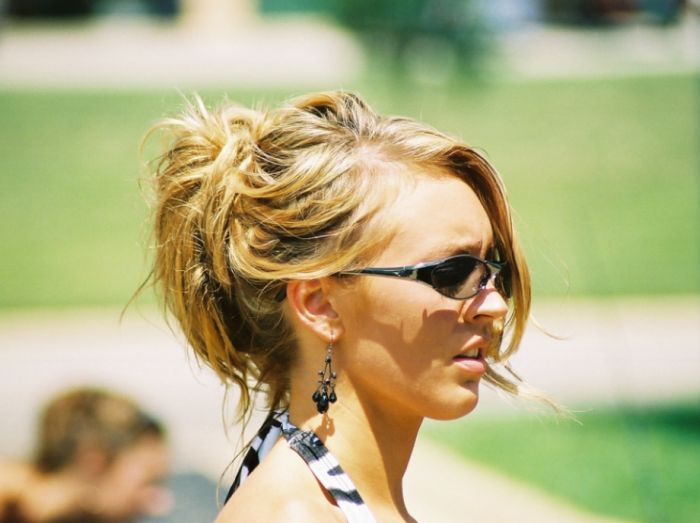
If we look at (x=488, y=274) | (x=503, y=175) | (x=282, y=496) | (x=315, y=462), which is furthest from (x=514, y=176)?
(x=282, y=496)

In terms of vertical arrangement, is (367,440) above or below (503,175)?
above

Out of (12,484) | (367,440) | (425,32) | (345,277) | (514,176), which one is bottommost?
(514,176)

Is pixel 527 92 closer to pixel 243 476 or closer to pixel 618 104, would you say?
pixel 618 104

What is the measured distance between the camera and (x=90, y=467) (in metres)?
4.66

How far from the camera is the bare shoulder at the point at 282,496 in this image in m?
1.75

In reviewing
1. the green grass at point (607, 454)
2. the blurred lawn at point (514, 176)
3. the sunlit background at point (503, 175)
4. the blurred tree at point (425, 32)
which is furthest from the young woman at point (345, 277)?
the blurred tree at point (425, 32)

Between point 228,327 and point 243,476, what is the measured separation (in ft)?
0.97

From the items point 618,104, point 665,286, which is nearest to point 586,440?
point 665,286

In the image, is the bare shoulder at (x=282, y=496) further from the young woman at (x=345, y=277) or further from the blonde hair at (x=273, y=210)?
the blonde hair at (x=273, y=210)

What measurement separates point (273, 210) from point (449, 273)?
340 millimetres

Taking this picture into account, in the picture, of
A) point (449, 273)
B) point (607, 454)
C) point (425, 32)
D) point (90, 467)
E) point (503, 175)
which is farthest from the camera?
point (425, 32)

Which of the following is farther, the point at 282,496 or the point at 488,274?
the point at 488,274

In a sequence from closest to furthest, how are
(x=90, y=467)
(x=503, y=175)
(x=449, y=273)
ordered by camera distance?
(x=449, y=273)
(x=90, y=467)
(x=503, y=175)

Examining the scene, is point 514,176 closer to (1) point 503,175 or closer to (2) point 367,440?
(1) point 503,175
